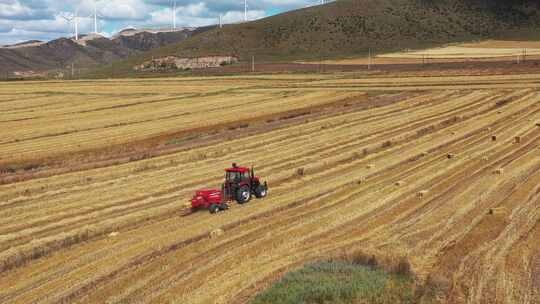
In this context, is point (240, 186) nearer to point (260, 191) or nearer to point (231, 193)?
point (231, 193)

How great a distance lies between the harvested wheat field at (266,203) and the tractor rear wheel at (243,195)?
0.31 meters

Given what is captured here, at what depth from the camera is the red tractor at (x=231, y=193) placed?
21781 mm

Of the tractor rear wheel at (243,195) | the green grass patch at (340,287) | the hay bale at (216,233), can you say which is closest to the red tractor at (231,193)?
the tractor rear wheel at (243,195)

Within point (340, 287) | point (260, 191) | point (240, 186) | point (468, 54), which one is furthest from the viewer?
point (468, 54)

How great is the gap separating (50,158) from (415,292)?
83.1ft

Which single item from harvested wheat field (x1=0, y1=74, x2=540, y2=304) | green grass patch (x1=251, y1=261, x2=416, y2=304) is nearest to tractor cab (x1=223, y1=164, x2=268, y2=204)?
harvested wheat field (x1=0, y1=74, x2=540, y2=304)

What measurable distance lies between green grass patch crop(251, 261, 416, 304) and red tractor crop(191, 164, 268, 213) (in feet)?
23.7

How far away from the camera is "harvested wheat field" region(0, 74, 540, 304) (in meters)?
15.6

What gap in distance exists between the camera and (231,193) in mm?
22672

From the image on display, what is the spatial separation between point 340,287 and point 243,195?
31.5 ft

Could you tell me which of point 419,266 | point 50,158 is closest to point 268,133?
point 50,158

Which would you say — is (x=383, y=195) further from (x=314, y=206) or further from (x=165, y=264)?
(x=165, y=264)

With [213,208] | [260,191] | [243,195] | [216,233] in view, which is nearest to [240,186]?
[243,195]

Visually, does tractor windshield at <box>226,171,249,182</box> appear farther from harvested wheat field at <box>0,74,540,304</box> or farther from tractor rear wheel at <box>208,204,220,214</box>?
tractor rear wheel at <box>208,204,220,214</box>
